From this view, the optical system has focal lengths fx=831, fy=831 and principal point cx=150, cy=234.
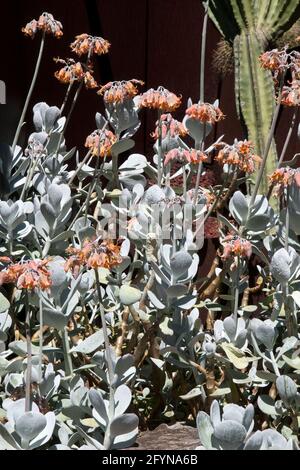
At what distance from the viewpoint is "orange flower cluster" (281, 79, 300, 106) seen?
A: 2289 mm

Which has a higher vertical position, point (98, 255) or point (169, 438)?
point (98, 255)

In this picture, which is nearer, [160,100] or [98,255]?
[98,255]

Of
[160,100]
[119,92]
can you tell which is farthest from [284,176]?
[119,92]

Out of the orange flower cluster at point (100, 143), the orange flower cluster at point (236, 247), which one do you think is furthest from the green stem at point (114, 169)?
the orange flower cluster at point (236, 247)

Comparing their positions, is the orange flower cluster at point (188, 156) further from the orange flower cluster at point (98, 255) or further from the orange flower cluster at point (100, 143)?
the orange flower cluster at point (98, 255)

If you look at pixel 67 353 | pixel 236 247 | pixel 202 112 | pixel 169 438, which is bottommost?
pixel 169 438

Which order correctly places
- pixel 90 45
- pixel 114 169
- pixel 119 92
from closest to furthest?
1. pixel 119 92
2. pixel 90 45
3. pixel 114 169

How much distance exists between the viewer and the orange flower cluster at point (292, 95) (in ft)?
7.51

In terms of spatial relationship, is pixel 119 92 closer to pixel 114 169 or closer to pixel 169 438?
pixel 114 169

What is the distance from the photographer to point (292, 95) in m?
2.29

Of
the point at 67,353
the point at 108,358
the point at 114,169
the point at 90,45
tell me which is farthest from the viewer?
the point at 114,169

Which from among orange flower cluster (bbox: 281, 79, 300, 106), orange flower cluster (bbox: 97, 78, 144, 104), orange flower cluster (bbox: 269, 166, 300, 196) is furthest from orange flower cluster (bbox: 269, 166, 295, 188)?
orange flower cluster (bbox: 97, 78, 144, 104)
